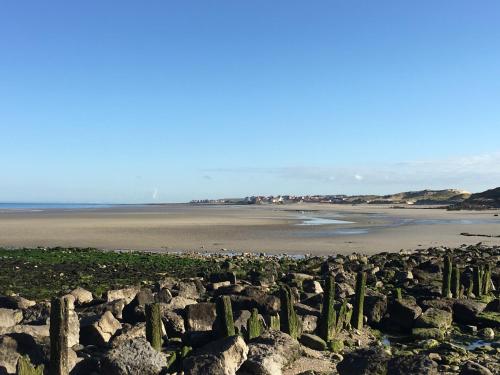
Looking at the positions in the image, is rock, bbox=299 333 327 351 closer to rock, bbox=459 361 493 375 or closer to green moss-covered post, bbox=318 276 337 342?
green moss-covered post, bbox=318 276 337 342

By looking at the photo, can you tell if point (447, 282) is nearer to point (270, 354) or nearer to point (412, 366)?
point (412, 366)

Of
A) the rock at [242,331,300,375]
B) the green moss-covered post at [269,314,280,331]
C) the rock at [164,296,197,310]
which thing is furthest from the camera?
the rock at [164,296,197,310]

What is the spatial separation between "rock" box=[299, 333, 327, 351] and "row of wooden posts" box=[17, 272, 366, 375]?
0.66 feet

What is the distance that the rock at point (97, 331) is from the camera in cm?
1118

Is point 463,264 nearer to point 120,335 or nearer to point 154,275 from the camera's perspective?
point 154,275

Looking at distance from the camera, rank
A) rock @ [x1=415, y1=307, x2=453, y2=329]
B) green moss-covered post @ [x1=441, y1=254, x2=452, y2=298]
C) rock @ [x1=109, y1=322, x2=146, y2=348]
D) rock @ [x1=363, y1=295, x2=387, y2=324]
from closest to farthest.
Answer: rock @ [x1=109, y1=322, x2=146, y2=348] → rock @ [x1=415, y1=307, x2=453, y2=329] → rock @ [x1=363, y1=295, x2=387, y2=324] → green moss-covered post @ [x1=441, y1=254, x2=452, y2=298]

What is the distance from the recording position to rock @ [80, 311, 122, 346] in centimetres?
1118

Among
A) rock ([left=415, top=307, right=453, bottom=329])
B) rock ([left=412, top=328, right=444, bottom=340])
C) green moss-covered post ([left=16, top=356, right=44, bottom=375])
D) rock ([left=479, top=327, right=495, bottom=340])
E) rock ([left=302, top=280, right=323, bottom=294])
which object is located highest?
green moss-covered post ([left=16, top=356, right=44, bottom=375])

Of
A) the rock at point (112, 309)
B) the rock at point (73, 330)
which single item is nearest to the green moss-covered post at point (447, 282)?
the rock at point (112, 309)

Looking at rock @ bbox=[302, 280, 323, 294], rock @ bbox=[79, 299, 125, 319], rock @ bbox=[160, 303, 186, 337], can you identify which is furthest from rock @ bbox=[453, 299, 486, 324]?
rock @ bbox=[79, 299, 125, 319]

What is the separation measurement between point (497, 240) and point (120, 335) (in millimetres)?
37604

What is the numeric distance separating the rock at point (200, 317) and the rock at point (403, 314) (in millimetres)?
5496

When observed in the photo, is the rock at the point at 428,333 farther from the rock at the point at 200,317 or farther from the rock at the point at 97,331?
the rock at the point at 97,331

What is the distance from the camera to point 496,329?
47.1ft
